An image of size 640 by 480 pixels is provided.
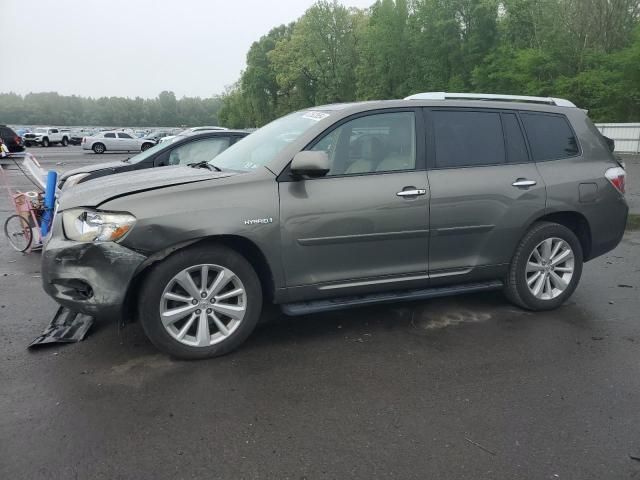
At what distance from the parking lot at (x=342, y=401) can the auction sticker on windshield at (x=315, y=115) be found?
170cm

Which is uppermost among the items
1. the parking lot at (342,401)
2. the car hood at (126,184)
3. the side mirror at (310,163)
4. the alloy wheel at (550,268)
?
the side mirror at (310,163)

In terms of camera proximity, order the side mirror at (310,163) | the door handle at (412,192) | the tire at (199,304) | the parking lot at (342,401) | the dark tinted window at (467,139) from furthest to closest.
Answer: the dark tinted window at (467,139) → the door handle at (412,192) → the side mirror at (310,163) → the tire at (199,304) → the parking lot at (342,401)

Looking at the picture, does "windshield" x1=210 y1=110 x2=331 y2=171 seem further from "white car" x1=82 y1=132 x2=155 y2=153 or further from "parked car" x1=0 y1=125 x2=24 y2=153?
"white car" x1=82 y1=132 x2=155 y2=153

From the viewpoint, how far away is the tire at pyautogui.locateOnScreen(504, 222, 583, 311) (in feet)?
15.4

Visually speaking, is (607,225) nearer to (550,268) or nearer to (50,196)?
(550,268)

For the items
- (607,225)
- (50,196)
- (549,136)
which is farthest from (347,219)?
(50,196)

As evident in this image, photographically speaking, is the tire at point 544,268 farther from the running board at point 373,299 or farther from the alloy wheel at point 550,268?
the running board at point 373,299

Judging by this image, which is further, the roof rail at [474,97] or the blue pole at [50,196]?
the blue pole at [50,196]

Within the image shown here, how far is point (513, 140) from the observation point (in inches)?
185

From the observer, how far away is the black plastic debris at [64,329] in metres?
4.01

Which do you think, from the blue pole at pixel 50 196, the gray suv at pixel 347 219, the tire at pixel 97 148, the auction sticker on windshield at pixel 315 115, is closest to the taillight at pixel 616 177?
the gray suv at pixel 347 219

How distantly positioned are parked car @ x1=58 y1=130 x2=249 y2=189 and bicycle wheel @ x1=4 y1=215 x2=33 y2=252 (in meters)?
1.10

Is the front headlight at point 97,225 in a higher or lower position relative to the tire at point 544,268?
higher

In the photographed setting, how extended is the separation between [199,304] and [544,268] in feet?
10.1
